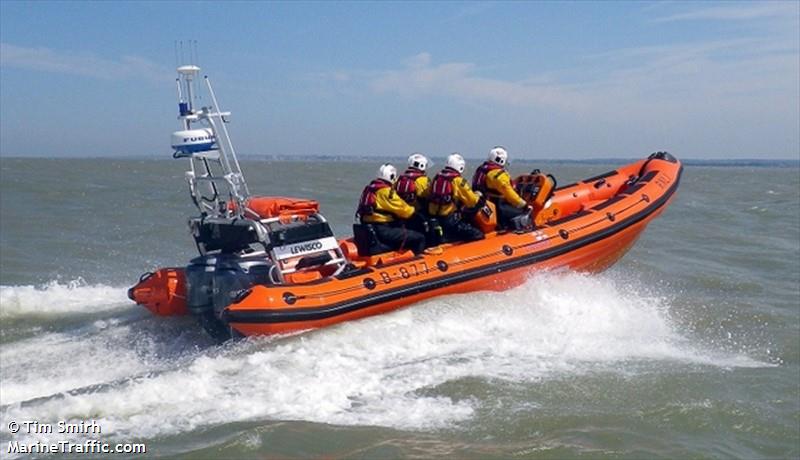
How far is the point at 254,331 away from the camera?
5.55 metres

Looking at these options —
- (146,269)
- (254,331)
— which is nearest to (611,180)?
(254,331)

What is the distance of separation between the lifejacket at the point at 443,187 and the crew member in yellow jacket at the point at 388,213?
282 mm

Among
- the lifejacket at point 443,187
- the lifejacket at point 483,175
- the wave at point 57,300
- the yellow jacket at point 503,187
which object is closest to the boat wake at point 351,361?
the wave at point 57,300

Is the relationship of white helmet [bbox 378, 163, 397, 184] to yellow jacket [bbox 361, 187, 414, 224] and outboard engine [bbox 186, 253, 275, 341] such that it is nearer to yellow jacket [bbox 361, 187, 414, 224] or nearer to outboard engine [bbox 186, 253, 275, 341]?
yellow jacket [bbox 361, 187, 414, 224]

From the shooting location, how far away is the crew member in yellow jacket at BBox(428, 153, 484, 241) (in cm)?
666

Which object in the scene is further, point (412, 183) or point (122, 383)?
point (412, 183)

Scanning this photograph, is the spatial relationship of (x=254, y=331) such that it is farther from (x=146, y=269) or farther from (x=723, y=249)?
(x=723, y=249)

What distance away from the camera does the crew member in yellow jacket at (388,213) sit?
6.38 metres

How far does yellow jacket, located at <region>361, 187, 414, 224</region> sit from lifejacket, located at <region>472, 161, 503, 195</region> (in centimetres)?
93

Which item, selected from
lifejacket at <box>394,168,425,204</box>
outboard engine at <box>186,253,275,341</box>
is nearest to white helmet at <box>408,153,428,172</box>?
lifejacket at <box>394,168,425,204</box>

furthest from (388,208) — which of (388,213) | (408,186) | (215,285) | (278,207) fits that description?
(215,285)

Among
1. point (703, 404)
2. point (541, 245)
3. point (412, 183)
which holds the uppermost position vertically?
point (412, 183)

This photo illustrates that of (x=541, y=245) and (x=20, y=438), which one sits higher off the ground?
(x=541, y=245)

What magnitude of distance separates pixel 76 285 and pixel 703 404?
5.86m
